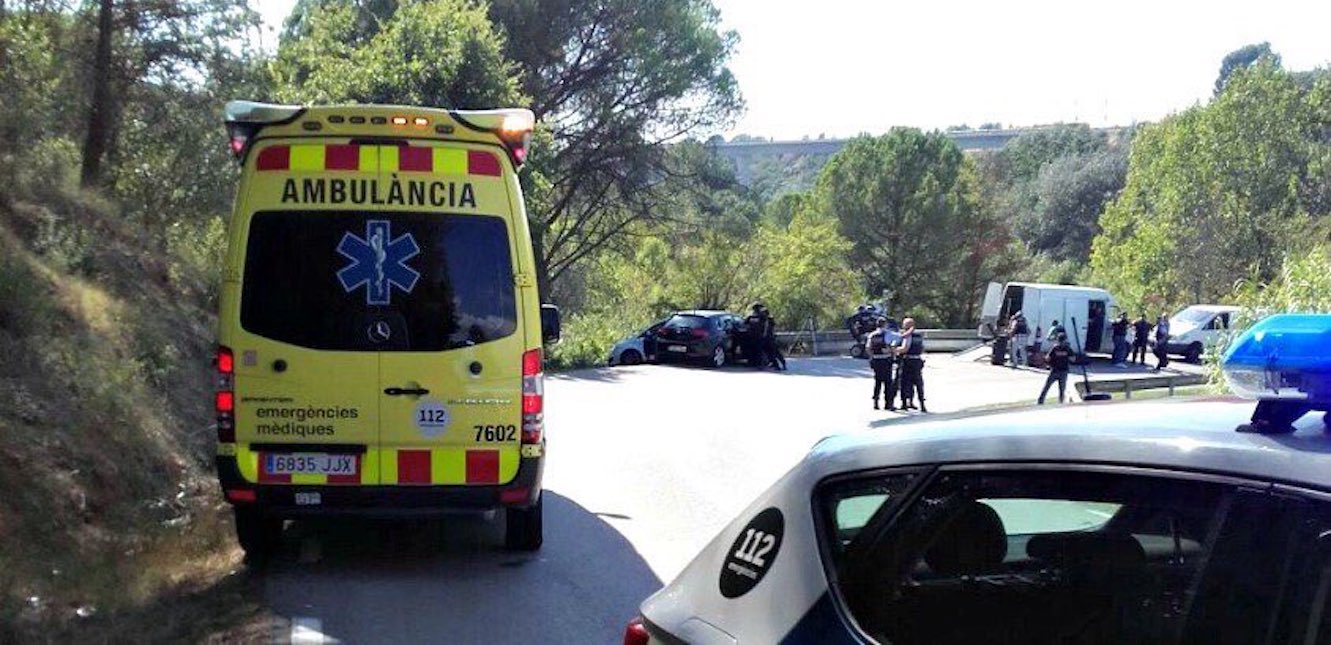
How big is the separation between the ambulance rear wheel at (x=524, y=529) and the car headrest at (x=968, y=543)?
5.64 m

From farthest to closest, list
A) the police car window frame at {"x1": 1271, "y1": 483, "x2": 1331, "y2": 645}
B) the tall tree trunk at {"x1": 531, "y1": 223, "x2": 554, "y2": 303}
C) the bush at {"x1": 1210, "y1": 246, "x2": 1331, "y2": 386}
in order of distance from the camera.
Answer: the tall tree trunk at {"x1": 531, "y1": 223, "x2": 554, "y2": 303}, the bush at {"x1": 1210, "y1": 246, "x2": 1331, "y2": 386}, the police car window frame at {"x1": 1271, "y1": 483, "x2": 1331, "y2": 645}

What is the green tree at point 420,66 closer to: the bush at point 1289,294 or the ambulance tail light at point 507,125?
the bush at point 1289,294

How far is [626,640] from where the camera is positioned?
303cm

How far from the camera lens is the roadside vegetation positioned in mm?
8961

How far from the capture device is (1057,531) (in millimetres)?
2887

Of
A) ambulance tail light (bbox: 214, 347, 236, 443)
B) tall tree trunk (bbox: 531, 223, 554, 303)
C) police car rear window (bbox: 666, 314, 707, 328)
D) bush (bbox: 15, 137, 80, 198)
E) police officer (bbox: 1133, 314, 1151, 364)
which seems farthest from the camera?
police officer (bbox: 1133, 314, 1151, 364)

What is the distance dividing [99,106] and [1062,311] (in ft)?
89.8

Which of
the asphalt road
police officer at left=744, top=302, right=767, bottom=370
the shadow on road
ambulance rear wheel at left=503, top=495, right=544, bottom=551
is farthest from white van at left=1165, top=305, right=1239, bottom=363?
ambulance rear wheel at left=503, top=495, right=544, bottom=551

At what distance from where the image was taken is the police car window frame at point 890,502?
2238mm

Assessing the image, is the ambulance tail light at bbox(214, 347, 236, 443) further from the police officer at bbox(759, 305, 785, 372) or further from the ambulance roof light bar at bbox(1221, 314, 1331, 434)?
the police officer at bbox(759, 305, 785, 372)

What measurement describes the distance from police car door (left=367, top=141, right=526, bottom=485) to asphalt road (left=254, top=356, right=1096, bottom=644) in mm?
725

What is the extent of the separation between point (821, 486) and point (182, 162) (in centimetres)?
1724

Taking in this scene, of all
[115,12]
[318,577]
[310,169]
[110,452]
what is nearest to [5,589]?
[318,577]

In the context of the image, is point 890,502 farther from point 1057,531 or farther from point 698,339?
point 698,339
